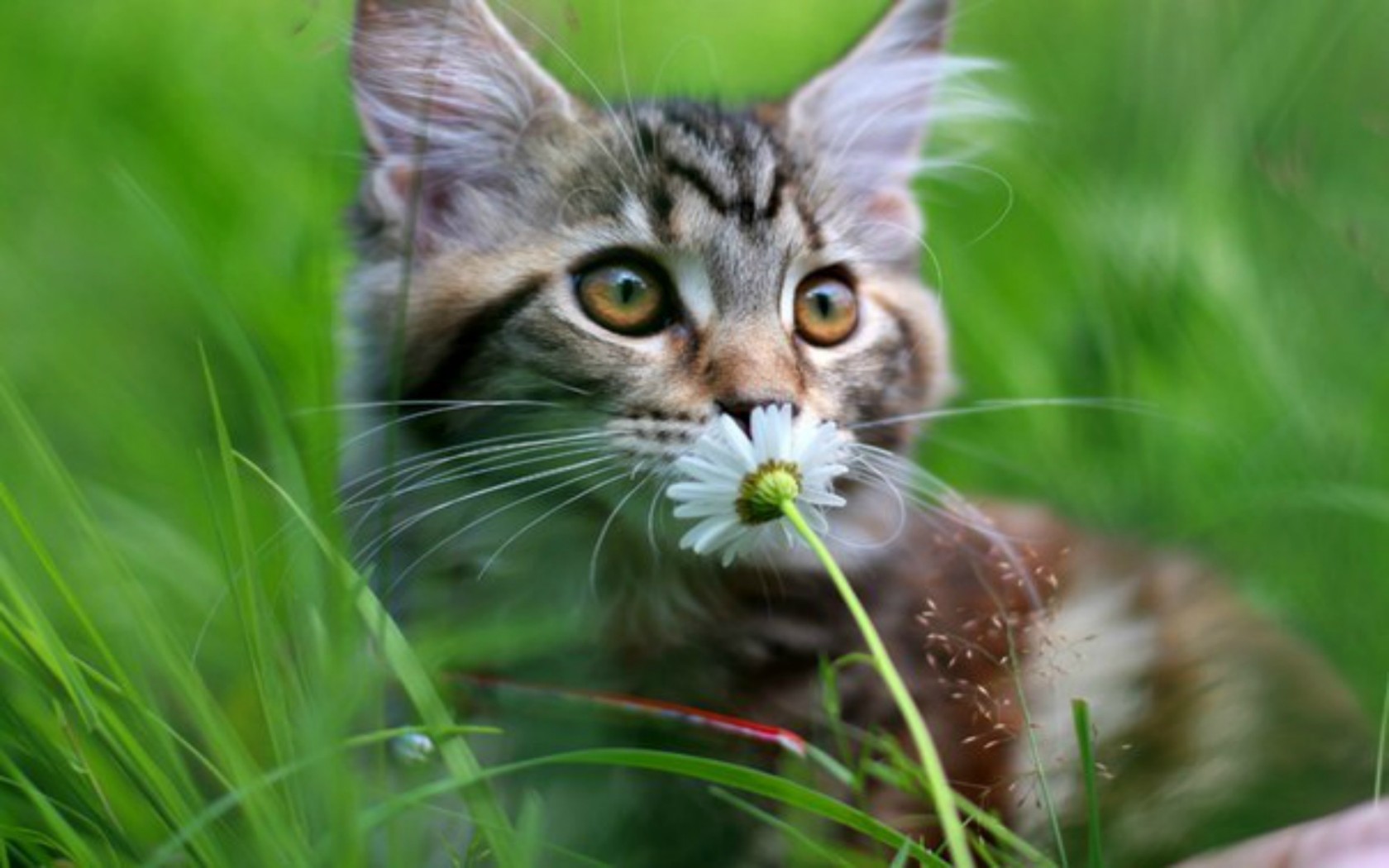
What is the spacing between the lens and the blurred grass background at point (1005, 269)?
1.87 meters

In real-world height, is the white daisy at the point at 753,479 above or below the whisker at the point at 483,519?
above

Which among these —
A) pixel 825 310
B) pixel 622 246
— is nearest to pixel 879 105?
pixel 825 310

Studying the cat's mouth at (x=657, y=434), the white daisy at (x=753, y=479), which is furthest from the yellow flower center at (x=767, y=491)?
the cat's mouth at (x=657, y=434)

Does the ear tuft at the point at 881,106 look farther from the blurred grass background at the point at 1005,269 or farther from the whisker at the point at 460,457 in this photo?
the whisker at the point at 460,457

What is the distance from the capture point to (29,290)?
7.52ft

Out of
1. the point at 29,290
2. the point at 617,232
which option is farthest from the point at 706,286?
the point at 29,290

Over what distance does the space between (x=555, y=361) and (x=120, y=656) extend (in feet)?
1.73

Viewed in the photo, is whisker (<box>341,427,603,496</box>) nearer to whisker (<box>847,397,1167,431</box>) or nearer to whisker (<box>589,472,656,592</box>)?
whisker (<box>589,472,656,592</box>)

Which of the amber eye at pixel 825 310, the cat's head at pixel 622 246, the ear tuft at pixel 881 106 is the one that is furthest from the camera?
the ear tuft at pixel 881 106

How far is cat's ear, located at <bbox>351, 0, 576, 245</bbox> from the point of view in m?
1.80

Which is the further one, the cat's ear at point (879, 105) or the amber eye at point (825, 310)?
the cat's ear at point (879, 105)

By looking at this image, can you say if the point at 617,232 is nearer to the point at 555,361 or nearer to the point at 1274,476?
the point at 555,361

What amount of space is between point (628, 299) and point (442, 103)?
15.4 inches

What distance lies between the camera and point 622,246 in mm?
1729
